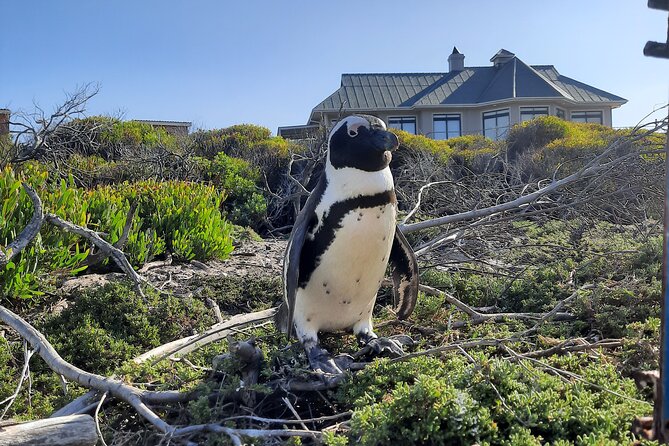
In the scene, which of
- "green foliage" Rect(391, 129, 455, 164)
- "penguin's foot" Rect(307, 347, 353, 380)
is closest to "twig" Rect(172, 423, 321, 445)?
"penguin's foot" Rect(307, 347, 353, 380)

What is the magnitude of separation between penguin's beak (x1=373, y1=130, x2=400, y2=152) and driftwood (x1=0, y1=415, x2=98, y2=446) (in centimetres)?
165

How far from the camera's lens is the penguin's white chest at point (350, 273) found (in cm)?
278

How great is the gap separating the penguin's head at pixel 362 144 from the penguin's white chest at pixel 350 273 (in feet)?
0.71

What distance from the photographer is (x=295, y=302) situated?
304 cm

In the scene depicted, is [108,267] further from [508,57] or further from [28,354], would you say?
[508,57]

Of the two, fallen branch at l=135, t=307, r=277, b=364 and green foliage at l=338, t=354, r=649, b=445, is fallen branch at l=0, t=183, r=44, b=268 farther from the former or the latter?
green foliage at l=338, t=354, r=649, b=445

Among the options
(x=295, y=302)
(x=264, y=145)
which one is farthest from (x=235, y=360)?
(x=264, y=145)

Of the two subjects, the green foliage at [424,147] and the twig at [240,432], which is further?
the green foliage at [424,147]

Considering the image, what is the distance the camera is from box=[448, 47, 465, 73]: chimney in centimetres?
2725

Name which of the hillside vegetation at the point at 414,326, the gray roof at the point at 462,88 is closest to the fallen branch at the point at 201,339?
the hillside vegetation at the point at 414,326

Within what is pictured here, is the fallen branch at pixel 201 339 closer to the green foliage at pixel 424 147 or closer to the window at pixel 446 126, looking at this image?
the green foliage at pixel 424 147

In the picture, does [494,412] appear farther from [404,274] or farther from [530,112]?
[530,112]

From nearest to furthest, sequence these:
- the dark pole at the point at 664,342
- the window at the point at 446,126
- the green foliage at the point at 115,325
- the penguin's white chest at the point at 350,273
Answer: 1. the dark pole at the point at 664,342
2. the penguin's white chest at the point at 350,273
3. the green foliage at the point at 115,325
4. the window at the point at 446,126

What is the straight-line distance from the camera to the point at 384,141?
105 inches
